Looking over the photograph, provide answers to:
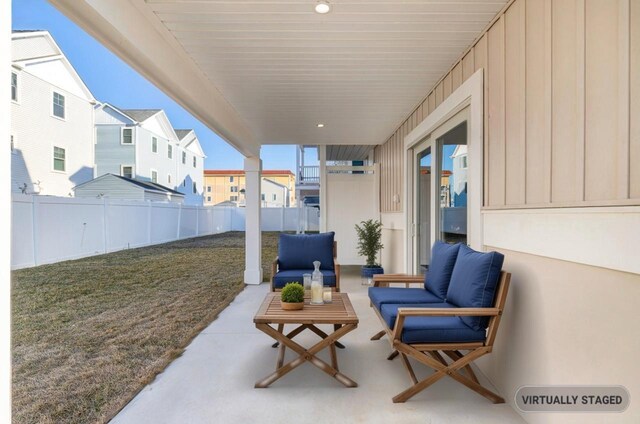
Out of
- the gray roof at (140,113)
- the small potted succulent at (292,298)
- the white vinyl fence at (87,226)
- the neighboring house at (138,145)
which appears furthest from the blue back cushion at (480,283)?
the gray roof at (140,113)

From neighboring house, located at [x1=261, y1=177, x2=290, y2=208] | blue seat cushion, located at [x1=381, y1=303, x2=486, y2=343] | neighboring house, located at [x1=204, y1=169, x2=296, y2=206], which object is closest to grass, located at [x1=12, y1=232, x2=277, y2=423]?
blue seat cushion, located at [x1=381, y1=303, x2=486, y2=343]

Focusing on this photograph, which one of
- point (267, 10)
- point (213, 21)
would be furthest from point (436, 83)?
point (213, 21)

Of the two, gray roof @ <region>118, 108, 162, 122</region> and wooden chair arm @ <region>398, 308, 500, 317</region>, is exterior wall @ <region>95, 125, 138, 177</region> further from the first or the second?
wooden chair arm @ <region>398, 308, 500, 317</region>

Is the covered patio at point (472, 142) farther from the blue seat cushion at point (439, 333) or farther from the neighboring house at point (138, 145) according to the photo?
the neighboring house at point (138, 145)

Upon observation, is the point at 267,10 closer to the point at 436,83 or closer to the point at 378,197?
the point at 436,83

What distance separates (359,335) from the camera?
3.44 meters

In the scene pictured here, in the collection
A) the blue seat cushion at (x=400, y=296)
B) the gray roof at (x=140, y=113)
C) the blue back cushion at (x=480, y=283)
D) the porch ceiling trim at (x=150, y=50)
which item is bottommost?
the blue seat cushion at (x=400, y=296)

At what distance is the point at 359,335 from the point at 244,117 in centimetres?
329

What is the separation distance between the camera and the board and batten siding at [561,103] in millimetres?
1394

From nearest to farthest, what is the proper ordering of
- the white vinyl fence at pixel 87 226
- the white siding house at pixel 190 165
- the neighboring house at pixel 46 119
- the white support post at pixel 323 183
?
the white vinyl fence at pixel 87 226, the white support post at pixel 323 183, the neighboring house at pixel 46 119, the white siding house at pixel 190 165

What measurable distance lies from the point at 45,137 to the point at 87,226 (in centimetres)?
387

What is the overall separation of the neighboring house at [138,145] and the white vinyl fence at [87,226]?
360 centimetres

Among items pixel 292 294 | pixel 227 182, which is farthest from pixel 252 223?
pixel 227 182

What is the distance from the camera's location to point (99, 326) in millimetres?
3645
